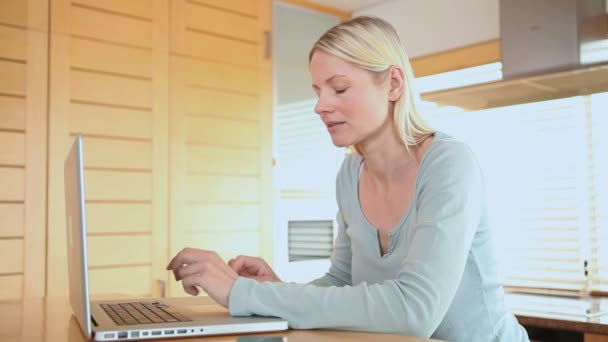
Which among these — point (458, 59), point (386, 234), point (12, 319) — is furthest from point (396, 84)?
point (458, 59)

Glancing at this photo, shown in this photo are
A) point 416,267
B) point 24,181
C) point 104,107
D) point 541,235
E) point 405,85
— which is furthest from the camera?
point 541,235

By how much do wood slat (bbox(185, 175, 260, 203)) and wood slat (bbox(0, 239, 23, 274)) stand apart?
0.85 m

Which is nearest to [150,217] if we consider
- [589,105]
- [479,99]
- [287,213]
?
[287,213]

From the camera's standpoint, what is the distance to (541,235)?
10.3ft

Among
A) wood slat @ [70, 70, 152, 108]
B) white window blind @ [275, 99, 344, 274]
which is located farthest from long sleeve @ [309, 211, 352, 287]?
white window blind @ [275, 99, 344, 274]

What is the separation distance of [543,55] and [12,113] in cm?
218

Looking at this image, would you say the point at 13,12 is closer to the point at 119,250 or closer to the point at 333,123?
the point at 119,250

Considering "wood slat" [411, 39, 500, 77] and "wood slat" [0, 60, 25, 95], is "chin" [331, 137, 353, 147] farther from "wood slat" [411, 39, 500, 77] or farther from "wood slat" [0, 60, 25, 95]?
"wood slat" [411, 39, 500, 77]

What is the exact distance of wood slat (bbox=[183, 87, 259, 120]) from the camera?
3245 mm

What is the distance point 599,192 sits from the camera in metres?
2.93

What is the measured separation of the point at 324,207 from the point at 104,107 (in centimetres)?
155

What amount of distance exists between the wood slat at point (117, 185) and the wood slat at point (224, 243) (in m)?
0.31

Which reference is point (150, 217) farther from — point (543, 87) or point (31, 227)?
point (543, 87)

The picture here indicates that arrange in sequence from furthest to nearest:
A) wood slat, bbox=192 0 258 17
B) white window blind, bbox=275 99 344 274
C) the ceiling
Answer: the ceiling
white window blind, bbox=275 99 344 274
wood slat, bbox=192 0 258 17
